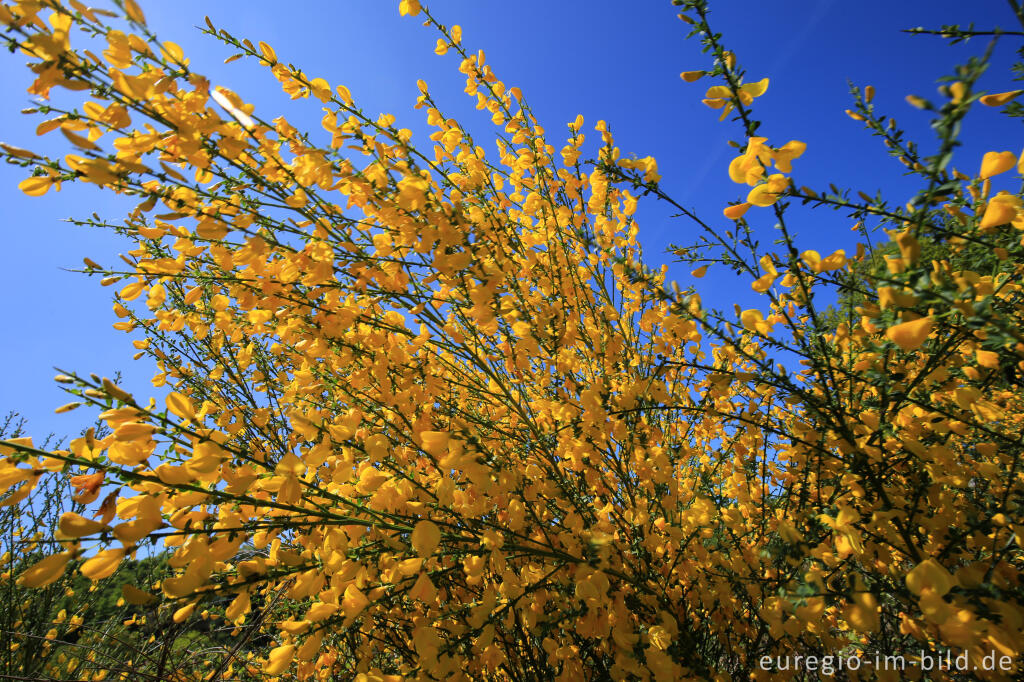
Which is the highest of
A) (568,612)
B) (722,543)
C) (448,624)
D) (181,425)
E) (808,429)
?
(808,429)

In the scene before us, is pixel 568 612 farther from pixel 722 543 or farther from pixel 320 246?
pixel 320 246

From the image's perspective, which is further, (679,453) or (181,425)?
(679,453)

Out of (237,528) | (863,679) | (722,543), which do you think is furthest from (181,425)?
(863,679)

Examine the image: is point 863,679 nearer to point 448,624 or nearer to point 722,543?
point 722,543

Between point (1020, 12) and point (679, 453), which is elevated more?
point (1020, 12)

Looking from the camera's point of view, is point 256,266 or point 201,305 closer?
point 256,266

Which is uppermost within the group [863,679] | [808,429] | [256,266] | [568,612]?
[256,266]

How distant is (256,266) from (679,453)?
1.54m

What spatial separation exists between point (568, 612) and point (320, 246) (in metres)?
1.30

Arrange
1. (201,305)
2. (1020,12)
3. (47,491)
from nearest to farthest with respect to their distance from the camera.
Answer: (1020,12)
(201,305)
(47,491)

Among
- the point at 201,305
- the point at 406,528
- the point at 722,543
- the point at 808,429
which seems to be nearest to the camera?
the point at 406,528

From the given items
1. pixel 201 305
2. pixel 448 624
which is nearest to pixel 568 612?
pixel 448 624

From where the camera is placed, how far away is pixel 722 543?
195 centimetres

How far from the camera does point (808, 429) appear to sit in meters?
1.26
